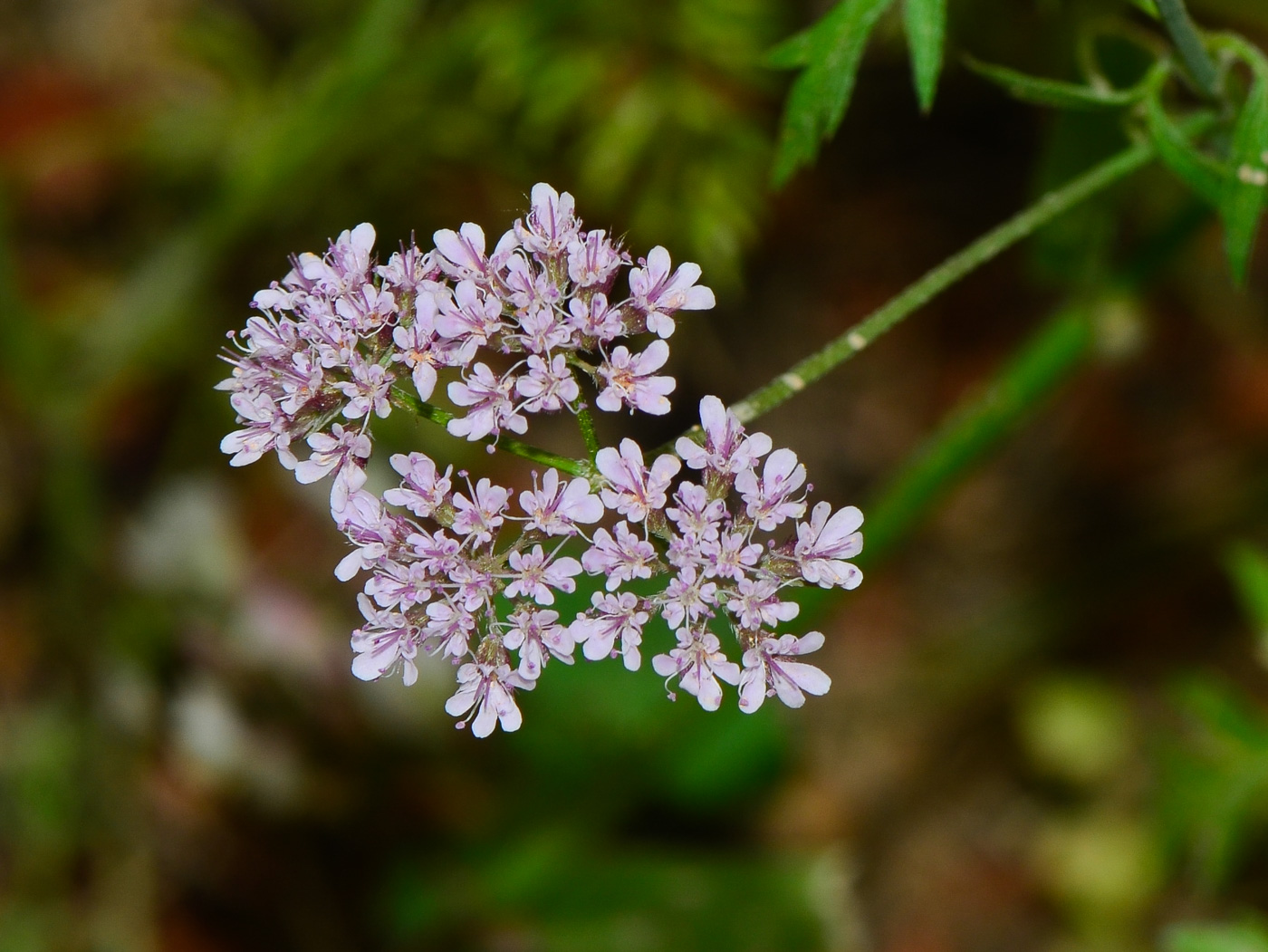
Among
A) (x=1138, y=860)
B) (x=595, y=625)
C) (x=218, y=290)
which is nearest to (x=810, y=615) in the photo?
(x=595, y=625)

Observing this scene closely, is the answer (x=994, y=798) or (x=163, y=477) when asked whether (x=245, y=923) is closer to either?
(x=163, y=477)

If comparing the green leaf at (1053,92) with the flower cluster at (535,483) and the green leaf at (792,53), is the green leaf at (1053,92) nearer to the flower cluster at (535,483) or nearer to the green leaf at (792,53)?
the green leaf at (792,53)

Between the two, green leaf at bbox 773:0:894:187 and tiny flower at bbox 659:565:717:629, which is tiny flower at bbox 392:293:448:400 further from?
green leaf at bbox 773:0:894:187

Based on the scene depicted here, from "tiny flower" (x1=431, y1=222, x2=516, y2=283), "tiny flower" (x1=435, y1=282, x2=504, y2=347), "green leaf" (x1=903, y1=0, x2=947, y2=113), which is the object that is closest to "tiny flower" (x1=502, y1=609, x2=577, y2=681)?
"tiny flower" (x1=435, y1=282, x2=504, y2=347)

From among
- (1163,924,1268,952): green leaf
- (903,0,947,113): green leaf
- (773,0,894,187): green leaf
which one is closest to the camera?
(903,0,947,113): green leaf

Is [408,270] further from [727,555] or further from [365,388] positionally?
[727,555]

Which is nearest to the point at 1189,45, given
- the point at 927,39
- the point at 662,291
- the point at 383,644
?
the point at 927,39
